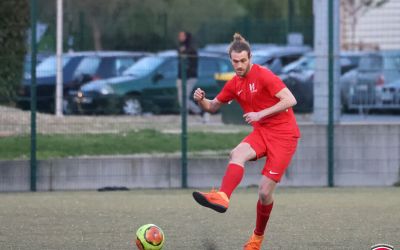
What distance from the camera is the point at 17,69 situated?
17062 millimetres

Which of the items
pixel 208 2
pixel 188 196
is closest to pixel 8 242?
pixel 188 196

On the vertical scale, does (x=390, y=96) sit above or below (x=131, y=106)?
above

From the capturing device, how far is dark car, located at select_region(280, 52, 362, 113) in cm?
1766

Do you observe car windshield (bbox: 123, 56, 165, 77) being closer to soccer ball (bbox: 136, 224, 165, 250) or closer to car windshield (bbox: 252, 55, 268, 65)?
car windshield (bbox: 252, 55, 268, 65)

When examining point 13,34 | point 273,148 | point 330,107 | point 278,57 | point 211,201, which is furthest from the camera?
point 278,57

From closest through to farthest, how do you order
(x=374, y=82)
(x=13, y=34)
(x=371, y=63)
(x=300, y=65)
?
(x=374, y=82)
(x=13, y=34)
(x=371, y=63)
(x=300, y=65)

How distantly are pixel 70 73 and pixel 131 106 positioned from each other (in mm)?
1979

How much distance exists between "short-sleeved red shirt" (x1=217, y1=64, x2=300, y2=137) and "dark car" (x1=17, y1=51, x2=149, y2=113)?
6885 mm

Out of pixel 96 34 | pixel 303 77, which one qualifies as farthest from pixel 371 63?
pixel 96 34

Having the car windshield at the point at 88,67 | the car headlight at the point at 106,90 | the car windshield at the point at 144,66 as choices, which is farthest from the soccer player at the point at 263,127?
the car windshield at the point at 88,67

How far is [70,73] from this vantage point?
18812mm

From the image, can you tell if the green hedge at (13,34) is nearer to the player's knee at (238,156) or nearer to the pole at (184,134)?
the pole at (184,134)

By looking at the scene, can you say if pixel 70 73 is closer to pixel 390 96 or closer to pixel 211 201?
pixel 390 96

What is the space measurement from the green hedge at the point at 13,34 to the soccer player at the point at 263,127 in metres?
7.44
